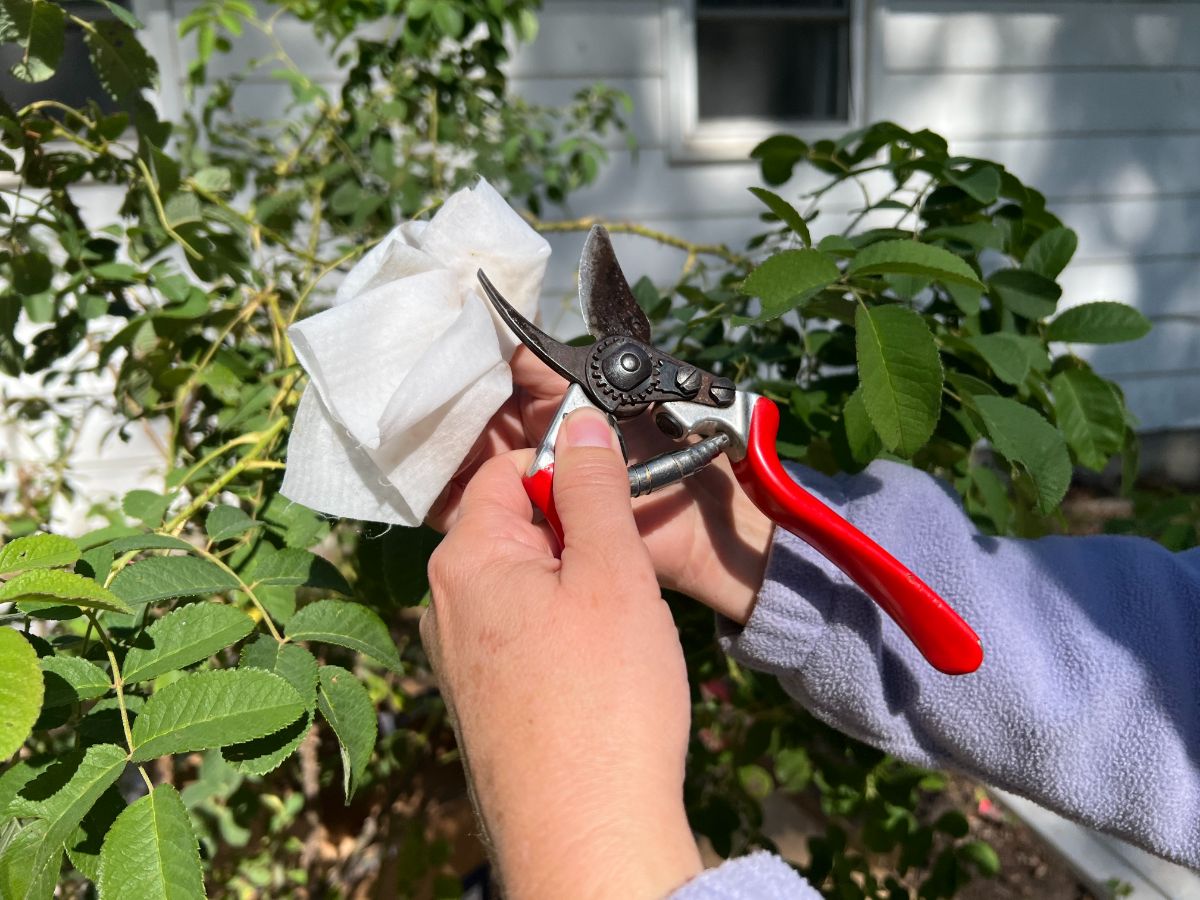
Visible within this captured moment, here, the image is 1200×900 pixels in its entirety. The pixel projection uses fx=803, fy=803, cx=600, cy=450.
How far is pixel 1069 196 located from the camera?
4.12 m

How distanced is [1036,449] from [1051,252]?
379 millimetres

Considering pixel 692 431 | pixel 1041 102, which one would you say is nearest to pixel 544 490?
pixel 692 431

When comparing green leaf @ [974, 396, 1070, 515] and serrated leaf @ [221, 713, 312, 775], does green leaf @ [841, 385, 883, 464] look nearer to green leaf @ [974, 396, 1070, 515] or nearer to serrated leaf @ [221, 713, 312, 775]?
green leaf @ [974, 396, 1070, 515]

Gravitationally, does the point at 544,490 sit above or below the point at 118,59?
below

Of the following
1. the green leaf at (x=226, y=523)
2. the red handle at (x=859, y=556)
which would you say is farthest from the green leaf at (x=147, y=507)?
the red handle at (x=859, y=556)

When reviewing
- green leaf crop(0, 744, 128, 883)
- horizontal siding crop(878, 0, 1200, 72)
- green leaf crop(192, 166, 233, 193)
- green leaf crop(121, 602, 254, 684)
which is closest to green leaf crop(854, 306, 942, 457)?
green leaf crop(121, 602, 254, 684)

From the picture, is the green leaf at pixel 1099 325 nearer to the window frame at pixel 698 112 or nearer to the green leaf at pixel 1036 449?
the green leaf at pixel 1036 449

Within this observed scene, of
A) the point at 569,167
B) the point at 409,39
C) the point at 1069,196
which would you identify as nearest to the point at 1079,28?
the point at 1069,196

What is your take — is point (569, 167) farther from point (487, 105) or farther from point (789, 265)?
point (789, 265)

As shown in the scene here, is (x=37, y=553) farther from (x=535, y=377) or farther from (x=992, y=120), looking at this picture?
(x=992, y=120)

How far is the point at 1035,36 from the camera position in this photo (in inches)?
152

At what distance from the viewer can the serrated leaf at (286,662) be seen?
770mm

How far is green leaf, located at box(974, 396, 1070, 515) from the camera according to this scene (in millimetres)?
946

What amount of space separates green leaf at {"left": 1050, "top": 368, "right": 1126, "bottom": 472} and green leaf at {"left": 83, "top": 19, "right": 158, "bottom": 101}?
4.67 feet
